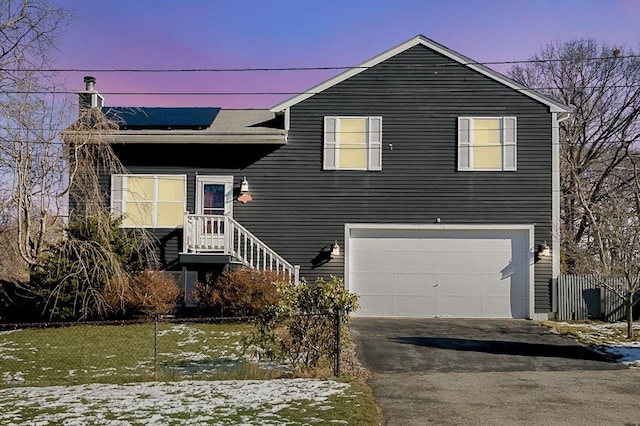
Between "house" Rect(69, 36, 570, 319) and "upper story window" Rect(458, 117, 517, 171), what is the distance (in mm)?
29

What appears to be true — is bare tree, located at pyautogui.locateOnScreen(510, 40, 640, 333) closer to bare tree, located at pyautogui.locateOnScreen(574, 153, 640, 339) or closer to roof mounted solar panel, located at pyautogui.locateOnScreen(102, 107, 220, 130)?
bare tree, located at pyautogui.locateOnScreen(574, 153, 640, 339)

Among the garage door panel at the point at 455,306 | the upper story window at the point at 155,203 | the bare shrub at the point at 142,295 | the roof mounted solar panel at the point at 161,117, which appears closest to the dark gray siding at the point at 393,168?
the upper story window at the point at 155,203

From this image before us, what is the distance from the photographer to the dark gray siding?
18.3 m

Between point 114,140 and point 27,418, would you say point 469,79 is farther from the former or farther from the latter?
point 27,418

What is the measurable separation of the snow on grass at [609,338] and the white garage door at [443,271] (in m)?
1.89

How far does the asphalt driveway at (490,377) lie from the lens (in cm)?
823

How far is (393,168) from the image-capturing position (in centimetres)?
1850

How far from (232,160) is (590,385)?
11.8 m

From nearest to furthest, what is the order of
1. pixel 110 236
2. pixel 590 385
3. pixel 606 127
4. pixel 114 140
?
pixel 590 385 → pixel 110 236 → pixel 114 140 → pixel 606 127

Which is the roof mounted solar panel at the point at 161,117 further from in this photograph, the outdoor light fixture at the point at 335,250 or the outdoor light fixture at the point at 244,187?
the outdoor light fixture at the point at 335,250

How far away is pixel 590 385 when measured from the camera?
10.0 metres

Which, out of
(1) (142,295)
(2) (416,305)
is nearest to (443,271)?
(2) (416,305)

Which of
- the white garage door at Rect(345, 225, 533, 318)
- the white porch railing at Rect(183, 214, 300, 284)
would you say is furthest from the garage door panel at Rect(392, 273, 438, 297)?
the white porch railing at Rect(183, 214, 300, 284)

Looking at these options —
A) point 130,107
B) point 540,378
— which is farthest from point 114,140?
point 540,378
